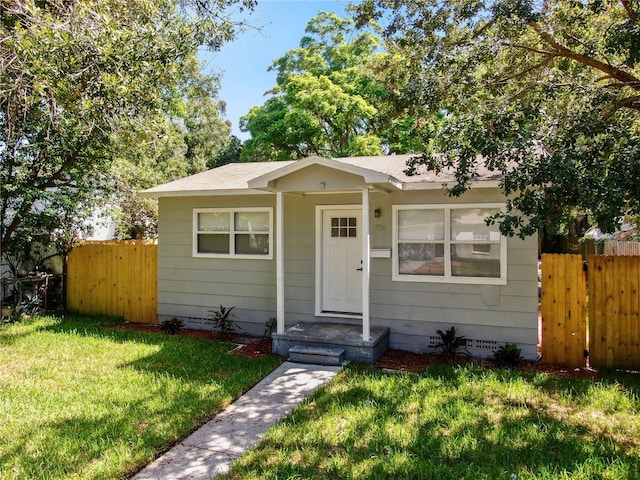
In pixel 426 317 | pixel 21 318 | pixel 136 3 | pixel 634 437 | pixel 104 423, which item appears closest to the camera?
pixel 634 437

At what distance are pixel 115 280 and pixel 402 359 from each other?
259 inches

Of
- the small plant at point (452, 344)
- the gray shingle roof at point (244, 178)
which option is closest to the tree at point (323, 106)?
the gray shingle roof at point (244, 178)

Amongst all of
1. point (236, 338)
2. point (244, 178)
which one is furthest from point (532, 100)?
Result: point (236, 338)

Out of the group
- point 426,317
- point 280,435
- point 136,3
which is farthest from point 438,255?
point 136,3

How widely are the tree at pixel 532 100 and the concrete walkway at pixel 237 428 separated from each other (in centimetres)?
310

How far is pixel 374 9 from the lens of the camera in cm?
777

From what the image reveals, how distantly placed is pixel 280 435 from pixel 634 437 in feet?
10.8

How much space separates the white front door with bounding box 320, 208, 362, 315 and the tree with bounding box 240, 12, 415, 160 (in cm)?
991

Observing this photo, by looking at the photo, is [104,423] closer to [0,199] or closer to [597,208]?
[597,208]

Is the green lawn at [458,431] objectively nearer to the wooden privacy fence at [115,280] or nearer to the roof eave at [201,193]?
the roof eave at [201,193]

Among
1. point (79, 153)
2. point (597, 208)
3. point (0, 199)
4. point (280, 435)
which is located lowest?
point (280, 435)

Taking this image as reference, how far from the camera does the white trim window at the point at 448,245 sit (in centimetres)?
676

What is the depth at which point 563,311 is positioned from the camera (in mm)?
6441

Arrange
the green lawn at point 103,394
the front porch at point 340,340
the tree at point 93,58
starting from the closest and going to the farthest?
the green lawn at point 103,394 < the tree at point 93,58 < the front porch at point 340,340
